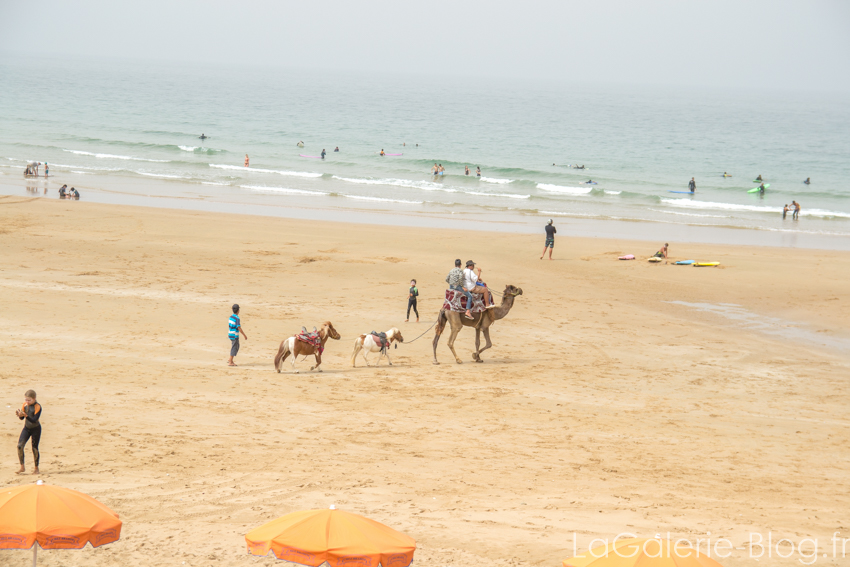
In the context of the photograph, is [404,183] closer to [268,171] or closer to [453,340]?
[268,171]

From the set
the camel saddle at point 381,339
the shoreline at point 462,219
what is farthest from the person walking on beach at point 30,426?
the shoreline at point 462,219

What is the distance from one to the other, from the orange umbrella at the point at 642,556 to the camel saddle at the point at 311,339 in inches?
384

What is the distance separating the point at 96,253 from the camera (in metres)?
25.1

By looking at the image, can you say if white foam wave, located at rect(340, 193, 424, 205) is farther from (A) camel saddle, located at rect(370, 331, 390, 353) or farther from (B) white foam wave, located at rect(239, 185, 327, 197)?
(A) camel saddle, located at rect(370, 331, 390, 353)

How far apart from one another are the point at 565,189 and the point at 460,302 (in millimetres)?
39786

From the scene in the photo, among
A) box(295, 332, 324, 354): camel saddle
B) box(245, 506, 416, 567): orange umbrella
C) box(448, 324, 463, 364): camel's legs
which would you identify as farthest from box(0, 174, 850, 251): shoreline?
box(245, 506, 416, 567): orange umbrella

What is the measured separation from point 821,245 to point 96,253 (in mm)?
33387

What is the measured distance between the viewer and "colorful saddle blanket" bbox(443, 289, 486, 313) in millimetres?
17203

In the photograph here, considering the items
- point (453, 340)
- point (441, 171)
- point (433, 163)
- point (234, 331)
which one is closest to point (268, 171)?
point (441, 171)

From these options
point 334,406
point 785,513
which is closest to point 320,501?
point 334,406

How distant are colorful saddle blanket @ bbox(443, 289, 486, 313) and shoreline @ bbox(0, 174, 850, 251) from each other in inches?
746

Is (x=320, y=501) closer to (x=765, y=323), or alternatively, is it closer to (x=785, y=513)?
(x=785, y=513)

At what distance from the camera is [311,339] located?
15547 millimetres

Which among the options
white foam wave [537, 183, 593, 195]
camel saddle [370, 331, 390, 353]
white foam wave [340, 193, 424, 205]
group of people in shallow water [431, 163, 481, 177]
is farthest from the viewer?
group of people in shallow water [431, 163, 481, 177]
